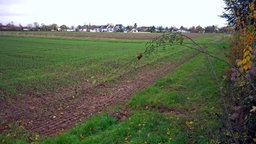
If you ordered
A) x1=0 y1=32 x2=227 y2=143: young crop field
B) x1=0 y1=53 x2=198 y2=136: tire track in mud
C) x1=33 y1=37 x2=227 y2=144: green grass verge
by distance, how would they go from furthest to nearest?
x1=0 y1=53 x2=198 y2=136: tire track in mud → x1=0 y1=32 x2=227 y2=143: young crop field → x1=33 y1=37 x2=227 y2=144: green grass verge

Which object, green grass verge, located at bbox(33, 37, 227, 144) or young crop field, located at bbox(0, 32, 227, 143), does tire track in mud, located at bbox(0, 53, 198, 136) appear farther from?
green grass verge, located at bbox(33, 37, 227, 144)

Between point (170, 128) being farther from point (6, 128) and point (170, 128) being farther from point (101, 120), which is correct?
point (6, 128)

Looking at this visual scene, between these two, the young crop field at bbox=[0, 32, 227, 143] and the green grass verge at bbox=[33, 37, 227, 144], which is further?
the young crop field at bbox=[0, 32, 227, 143]

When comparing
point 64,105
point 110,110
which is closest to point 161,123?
point 110,110

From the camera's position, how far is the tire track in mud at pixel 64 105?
25.4 ft

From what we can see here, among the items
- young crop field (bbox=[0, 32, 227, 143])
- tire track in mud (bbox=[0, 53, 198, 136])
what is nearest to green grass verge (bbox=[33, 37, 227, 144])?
young crop field (bbox=[0, 32, 227, 143])

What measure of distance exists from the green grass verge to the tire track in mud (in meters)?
0.83

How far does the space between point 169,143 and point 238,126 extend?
187cm

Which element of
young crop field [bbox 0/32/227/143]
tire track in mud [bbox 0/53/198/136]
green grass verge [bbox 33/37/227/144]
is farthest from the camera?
tire track in mud [bbox 0/53/198/136]

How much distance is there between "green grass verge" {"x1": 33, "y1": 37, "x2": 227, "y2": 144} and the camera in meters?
5.84

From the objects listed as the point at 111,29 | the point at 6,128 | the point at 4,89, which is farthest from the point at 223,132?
the point at 111,29

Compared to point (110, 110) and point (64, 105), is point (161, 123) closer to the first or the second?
point (110, 110)

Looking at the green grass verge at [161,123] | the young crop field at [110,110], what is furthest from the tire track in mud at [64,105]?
the green grass verge at [161,123]

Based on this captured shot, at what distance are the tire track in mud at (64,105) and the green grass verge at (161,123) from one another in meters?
0.83
